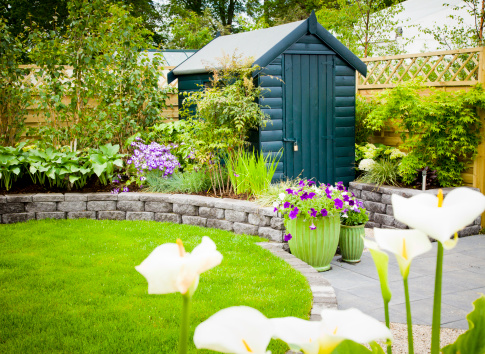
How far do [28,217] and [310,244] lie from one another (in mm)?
3835

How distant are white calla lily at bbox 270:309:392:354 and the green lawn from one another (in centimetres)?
244

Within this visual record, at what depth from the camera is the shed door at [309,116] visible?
687cm

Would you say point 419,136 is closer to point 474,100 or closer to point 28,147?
point 474,100

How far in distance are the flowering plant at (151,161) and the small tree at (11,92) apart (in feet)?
6.90

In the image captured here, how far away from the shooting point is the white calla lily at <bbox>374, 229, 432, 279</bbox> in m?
0.66

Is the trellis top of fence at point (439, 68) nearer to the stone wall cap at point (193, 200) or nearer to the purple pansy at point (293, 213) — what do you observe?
the purple pansy at point (293, 213)

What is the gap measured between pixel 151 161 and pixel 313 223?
2934mm

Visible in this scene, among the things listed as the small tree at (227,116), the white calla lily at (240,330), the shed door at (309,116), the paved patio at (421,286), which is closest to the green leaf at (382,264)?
the white calla lily at (240,330)

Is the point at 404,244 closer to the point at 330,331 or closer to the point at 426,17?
the point at 330,331

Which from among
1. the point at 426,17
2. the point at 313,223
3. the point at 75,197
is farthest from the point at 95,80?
the point at 426,17

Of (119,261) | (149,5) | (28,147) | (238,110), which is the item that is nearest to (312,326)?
(119,261)

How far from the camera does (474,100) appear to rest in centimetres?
619

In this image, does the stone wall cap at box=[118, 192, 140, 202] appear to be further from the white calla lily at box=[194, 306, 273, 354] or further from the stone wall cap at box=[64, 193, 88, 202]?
the white calla lily at box=[194, 306, 273, 354]

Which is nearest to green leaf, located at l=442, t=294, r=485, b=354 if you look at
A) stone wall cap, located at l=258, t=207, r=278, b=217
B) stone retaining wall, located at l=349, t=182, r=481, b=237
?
stone wall cap, located at l=258, t=207, r=278, b=217
